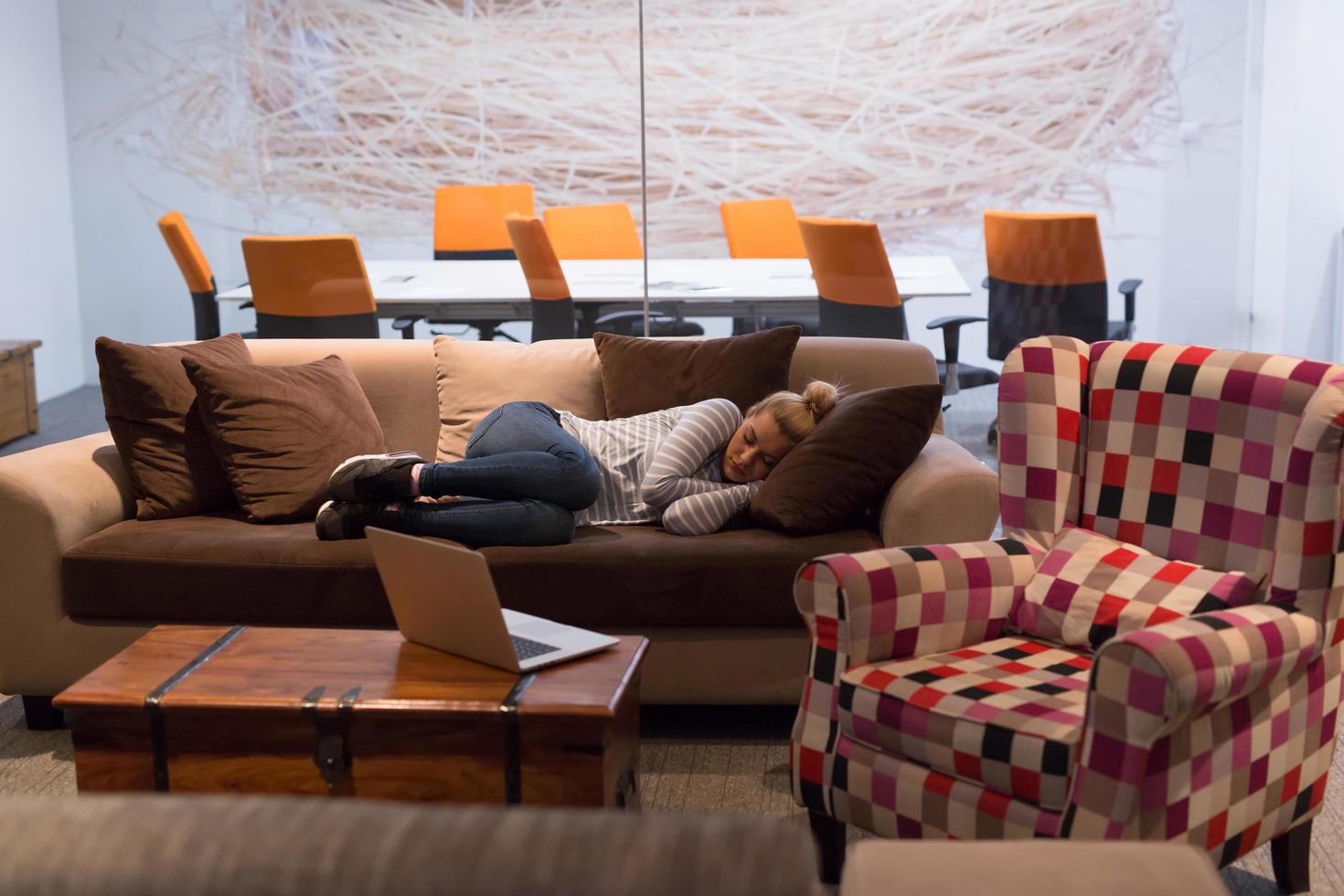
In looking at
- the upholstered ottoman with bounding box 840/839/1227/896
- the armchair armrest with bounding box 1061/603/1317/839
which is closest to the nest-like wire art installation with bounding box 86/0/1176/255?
the armchair armrest with bounding box 1061/603/1317/839

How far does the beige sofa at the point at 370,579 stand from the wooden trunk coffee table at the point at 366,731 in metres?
0.65

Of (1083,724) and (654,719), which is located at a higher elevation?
(1083,724)

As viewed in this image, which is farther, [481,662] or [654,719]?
[654,719]

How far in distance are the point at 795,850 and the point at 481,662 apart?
1.37 metres

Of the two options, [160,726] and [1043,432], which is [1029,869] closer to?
[1043,432]

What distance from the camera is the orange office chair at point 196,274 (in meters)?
4.55

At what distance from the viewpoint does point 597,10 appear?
172 inches

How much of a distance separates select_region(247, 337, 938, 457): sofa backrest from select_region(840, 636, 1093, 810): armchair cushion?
1.19m

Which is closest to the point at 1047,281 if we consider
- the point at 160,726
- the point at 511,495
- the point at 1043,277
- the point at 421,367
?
the point at 1043,277

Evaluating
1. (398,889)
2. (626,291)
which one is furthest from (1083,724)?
(626,291)

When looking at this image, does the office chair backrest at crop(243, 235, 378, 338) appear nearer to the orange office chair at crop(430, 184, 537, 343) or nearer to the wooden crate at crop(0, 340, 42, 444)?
the orange office chair at crop(430, 184, 537, 343)

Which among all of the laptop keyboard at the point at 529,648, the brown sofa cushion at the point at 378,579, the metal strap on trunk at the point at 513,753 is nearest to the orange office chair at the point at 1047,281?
the brown sofa cushion at the point at 378,579

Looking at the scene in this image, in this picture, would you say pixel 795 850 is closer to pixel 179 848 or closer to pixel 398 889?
pixel 398 889

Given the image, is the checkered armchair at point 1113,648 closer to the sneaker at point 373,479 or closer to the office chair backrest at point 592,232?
the sneaker at point 373,479
